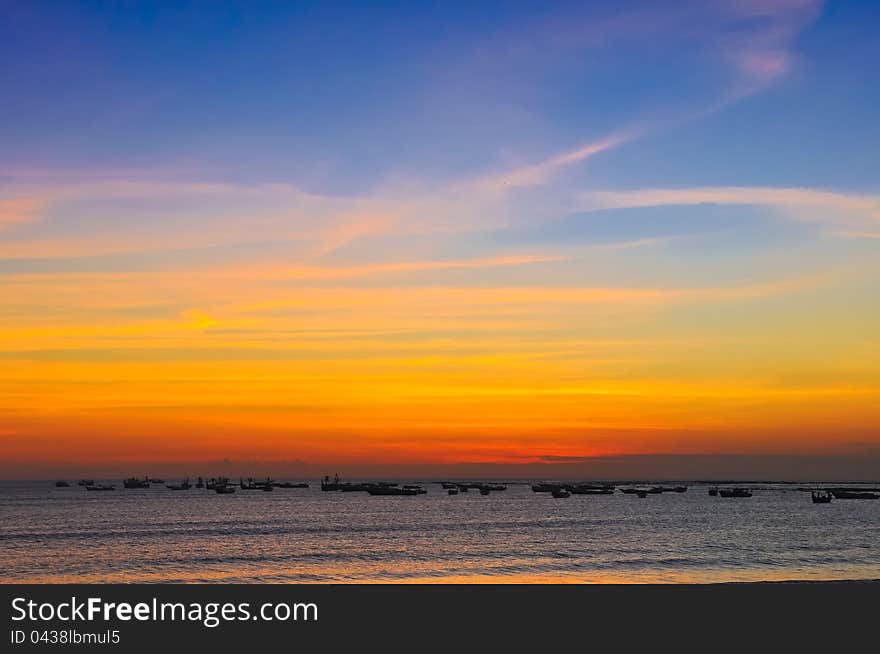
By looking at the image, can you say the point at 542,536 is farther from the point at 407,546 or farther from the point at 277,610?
the point at 277,610

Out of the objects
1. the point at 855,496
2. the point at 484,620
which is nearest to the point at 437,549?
the point at 484,620

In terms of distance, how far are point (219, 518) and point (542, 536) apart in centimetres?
4979

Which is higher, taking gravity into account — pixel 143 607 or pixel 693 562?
pixel 143 607

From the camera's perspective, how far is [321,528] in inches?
3605

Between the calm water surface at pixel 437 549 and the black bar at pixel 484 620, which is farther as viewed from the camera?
the calm water surface at pixel 437 549

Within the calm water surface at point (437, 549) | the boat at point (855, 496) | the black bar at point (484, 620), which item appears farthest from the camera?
the boat at point (855, 496)

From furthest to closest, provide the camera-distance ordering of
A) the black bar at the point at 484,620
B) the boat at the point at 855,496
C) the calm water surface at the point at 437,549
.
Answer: the boat at the point at 855,496 < the calm water surface at the point at 437,549 < the black bar at the point at 484,620

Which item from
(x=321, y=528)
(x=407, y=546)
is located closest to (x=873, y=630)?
(x=407, y=546)

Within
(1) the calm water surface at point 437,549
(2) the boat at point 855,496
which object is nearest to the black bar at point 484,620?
(1) the calm water surface at point 437,549

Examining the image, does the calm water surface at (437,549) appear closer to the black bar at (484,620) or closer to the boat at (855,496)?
the black bar at (484,620)

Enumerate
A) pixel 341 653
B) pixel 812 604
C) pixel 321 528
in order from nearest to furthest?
1. pixel 341 653
2. pixel 812 604
3. pixel 321 528

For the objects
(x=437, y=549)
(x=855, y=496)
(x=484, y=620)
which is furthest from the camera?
(x=855, y=496)

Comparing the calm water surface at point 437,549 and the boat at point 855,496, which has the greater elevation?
the calm water surface at point 437,549

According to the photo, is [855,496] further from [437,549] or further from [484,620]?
[484,620]
